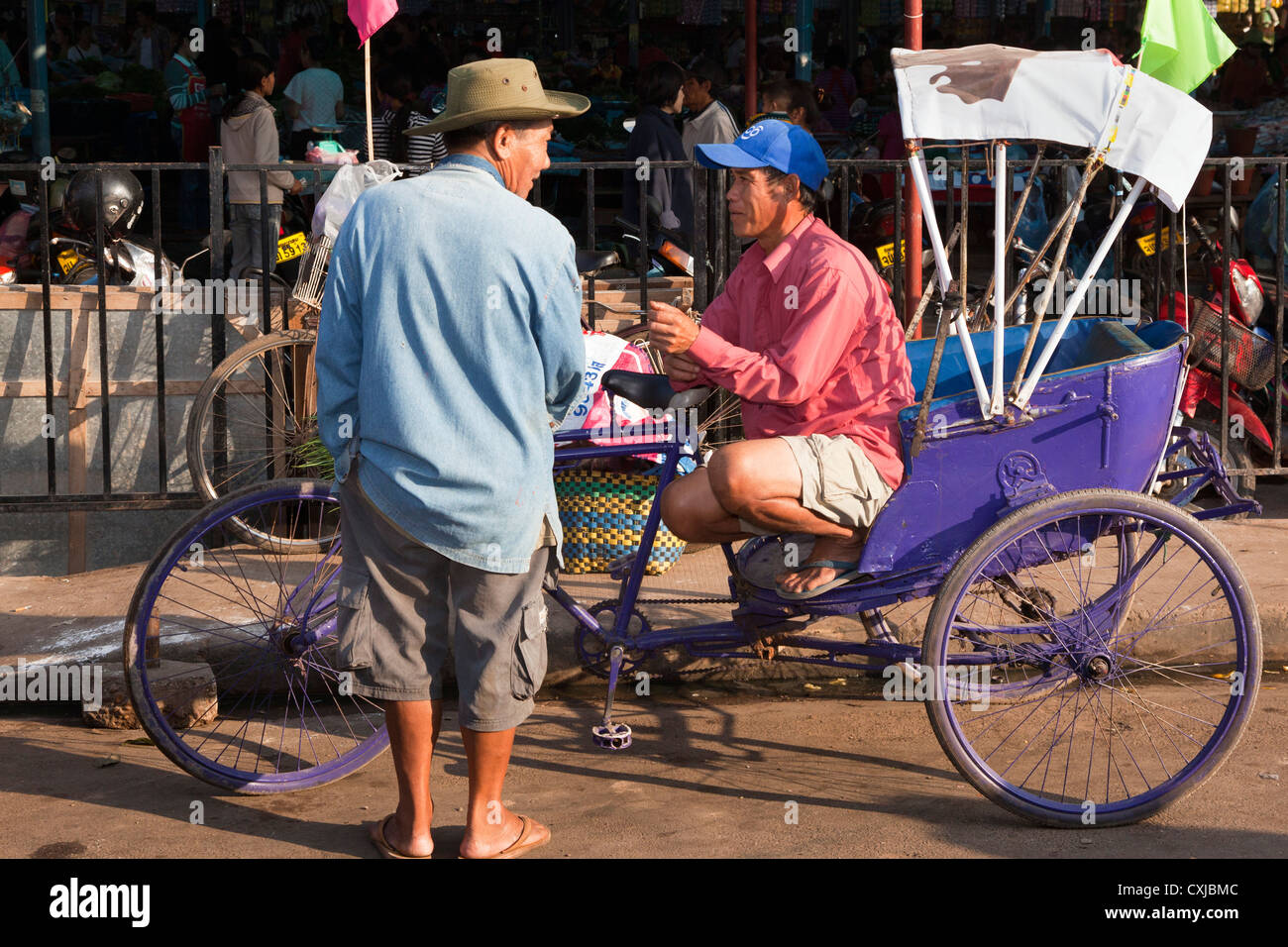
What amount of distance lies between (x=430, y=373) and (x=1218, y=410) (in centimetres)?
465

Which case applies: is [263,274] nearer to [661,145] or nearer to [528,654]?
[528,654]

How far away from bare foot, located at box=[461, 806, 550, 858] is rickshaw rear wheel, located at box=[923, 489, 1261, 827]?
3.41 ft

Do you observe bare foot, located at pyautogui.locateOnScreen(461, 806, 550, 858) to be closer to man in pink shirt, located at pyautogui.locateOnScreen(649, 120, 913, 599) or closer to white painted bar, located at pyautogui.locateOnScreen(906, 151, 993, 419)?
man in pink shirt, located at pyautogui.locateOnScreen(649, 120, 913, 599)

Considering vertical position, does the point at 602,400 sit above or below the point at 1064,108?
below

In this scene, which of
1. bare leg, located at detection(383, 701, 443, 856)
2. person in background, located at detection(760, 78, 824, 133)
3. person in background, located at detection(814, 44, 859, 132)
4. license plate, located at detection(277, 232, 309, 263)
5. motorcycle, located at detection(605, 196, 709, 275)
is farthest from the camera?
person in background, located at detection(814, 44, 859, 132)

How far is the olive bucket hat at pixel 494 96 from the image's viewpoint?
3279mm

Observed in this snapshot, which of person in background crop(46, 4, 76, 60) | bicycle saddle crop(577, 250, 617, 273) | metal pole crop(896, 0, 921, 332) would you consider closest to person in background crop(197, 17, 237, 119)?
bicycle saddle crop(577, 250, 617, 273)

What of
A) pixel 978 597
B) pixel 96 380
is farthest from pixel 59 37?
pixel 978 597

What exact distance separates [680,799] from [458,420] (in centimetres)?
131

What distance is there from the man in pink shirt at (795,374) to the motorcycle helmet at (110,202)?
4795 millimetres

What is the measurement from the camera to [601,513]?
4.99 metres

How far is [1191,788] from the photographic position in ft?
12.1

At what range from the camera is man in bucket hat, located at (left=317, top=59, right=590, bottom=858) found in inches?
126

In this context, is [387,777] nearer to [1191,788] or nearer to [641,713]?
[641,713]
